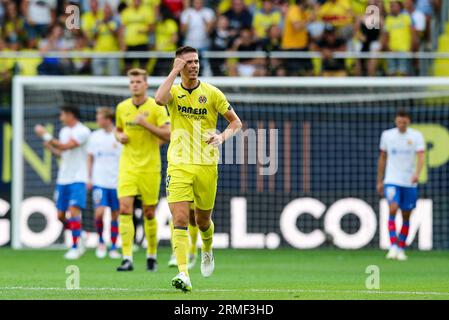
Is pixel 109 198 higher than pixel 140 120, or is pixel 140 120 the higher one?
pixel 140 120

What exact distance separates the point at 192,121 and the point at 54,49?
39.0 ft

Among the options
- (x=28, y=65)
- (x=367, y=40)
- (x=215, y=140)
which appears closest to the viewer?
(x=215, y=140)

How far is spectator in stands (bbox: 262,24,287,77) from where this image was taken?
23281 millimetres

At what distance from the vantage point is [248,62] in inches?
940

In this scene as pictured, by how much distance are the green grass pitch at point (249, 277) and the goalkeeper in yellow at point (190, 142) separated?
884 millimetres

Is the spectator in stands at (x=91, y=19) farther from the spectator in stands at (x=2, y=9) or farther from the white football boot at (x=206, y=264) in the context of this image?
the white football boot at (x=206, y=264)

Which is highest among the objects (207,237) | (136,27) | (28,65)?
(136,27)

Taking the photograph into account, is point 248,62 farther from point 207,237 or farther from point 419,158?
point 207,237

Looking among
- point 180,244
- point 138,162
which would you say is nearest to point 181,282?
point 180,244

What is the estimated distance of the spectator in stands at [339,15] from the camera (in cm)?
2381

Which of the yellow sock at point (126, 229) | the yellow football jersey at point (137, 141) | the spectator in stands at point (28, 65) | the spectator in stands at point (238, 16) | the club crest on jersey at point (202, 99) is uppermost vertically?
the spectator in stands at point (238, 16)

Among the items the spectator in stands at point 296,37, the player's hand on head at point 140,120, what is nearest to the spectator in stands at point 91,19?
the spectator in stands at point 296,37

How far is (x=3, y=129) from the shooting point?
22.9m
